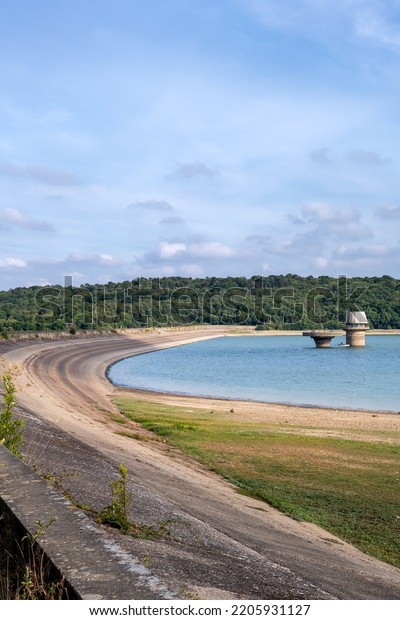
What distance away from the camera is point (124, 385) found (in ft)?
191

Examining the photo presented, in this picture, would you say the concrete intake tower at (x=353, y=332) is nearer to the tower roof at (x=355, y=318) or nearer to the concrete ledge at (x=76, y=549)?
the tower roof at (x=355, y=318)

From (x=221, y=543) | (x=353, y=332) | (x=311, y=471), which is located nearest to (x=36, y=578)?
(x=221, y=543)

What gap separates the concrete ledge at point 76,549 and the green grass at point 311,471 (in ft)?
22.6

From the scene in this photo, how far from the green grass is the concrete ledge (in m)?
6.87

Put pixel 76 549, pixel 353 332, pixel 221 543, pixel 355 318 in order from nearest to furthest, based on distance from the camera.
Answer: pixel 76 549, pixel 221 543, pixel 355 318, pixel 353 332

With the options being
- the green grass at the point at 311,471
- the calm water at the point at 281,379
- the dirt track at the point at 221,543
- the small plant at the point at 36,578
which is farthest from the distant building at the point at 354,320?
the small plant at the point at 36,578

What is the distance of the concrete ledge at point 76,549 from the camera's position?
4.97 meters

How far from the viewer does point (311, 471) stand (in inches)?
738

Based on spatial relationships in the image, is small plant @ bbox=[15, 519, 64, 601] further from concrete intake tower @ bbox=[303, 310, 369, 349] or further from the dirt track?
concrete intake tower @ bbox=[303, 310, 369, 349]

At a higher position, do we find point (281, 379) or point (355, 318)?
point (355, 318)

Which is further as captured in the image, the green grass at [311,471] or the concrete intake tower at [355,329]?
the concrete intake tower at [355,329]

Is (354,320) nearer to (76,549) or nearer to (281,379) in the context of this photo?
(281,379)

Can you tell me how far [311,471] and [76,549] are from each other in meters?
13.8

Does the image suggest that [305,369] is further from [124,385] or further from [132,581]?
[132,581]
